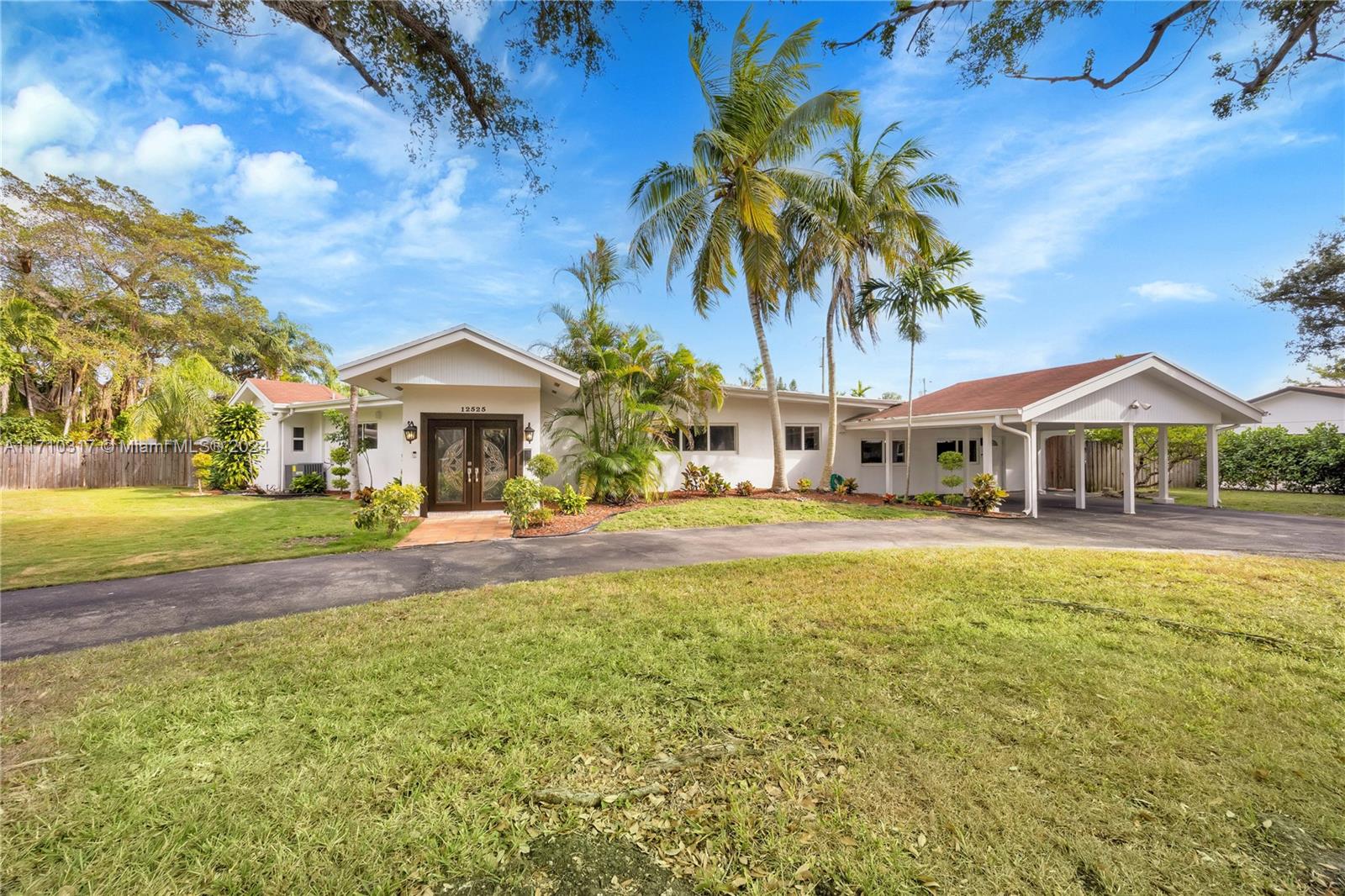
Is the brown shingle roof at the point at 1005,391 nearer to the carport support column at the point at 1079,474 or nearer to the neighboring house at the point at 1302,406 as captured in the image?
the carport support column at the point at 1079,474

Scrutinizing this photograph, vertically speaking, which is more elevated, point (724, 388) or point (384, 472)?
point (724, 388)

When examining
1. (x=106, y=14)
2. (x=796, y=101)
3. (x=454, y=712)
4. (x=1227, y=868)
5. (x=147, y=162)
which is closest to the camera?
(x=1227, y=868)

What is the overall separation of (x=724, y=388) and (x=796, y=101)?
7.79 meters

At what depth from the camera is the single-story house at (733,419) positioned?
453 inches

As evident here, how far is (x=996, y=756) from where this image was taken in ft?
8.38

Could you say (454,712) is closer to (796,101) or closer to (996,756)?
(996,756)

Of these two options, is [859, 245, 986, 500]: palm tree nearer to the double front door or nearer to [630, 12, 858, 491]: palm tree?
[630, 12, 858, 491]: palm tree

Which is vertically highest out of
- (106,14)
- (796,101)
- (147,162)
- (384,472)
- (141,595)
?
(796,101)

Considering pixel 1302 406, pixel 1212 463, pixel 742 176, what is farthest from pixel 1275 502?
pixel 742 176

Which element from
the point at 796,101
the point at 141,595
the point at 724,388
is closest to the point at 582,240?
the point at 724,388

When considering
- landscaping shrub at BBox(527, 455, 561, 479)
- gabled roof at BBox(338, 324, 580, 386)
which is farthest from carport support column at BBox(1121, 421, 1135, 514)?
landscaping shrub at BBox(527, 455, 561, 479)

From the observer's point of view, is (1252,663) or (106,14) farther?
(106,14)

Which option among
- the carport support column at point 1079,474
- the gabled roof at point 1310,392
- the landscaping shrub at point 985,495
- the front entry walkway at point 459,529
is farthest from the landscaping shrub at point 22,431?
the gabled roof at point 1310,392

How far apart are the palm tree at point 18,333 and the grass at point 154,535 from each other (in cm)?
509
